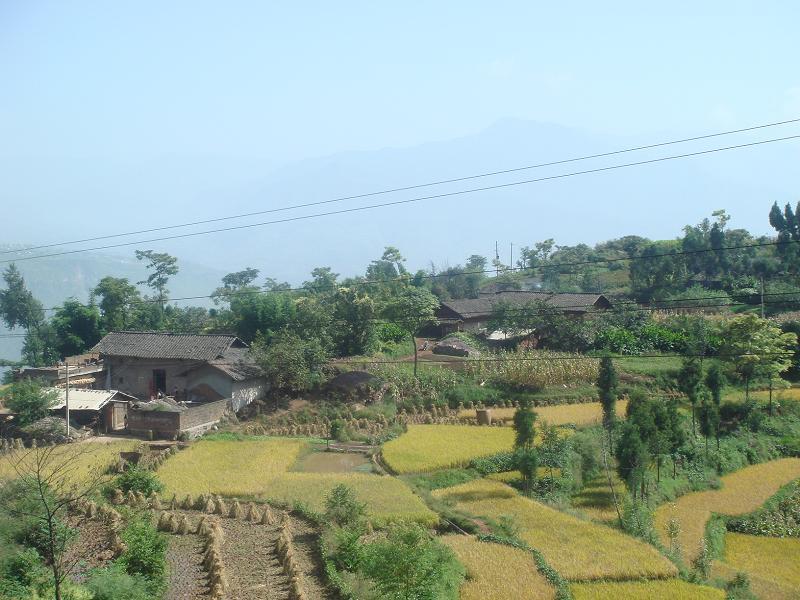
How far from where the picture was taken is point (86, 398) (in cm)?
3634

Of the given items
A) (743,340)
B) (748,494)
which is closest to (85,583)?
(748,494)

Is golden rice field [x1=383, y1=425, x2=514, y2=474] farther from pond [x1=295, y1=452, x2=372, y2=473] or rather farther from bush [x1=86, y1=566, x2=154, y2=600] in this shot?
bush [x1=86, y1=566, x2=154, y2=600]

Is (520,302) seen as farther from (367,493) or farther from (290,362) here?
(367,493)

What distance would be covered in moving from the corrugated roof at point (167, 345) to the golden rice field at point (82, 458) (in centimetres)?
884

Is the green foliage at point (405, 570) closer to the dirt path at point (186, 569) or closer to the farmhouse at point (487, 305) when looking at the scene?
the dirt path at point (186, 569)

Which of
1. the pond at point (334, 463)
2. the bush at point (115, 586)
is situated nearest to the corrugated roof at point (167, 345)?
the pond at point (334, 463)

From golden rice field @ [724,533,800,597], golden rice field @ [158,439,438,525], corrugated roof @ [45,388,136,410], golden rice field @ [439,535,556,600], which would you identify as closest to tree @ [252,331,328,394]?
corrugated roof @ [45,388,136,410]

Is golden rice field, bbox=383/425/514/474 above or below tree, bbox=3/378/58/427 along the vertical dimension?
below

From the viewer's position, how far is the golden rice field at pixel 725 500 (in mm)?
22766

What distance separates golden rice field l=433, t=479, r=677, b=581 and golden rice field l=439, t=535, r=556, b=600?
819 millimetres

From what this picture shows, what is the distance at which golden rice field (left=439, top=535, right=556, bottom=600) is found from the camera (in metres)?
16.6

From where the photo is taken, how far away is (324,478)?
87.0ft

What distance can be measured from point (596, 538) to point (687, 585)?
10.6 feet

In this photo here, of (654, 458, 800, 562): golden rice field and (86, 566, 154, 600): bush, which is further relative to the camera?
(654, 458, 800, 562): golden rice field
